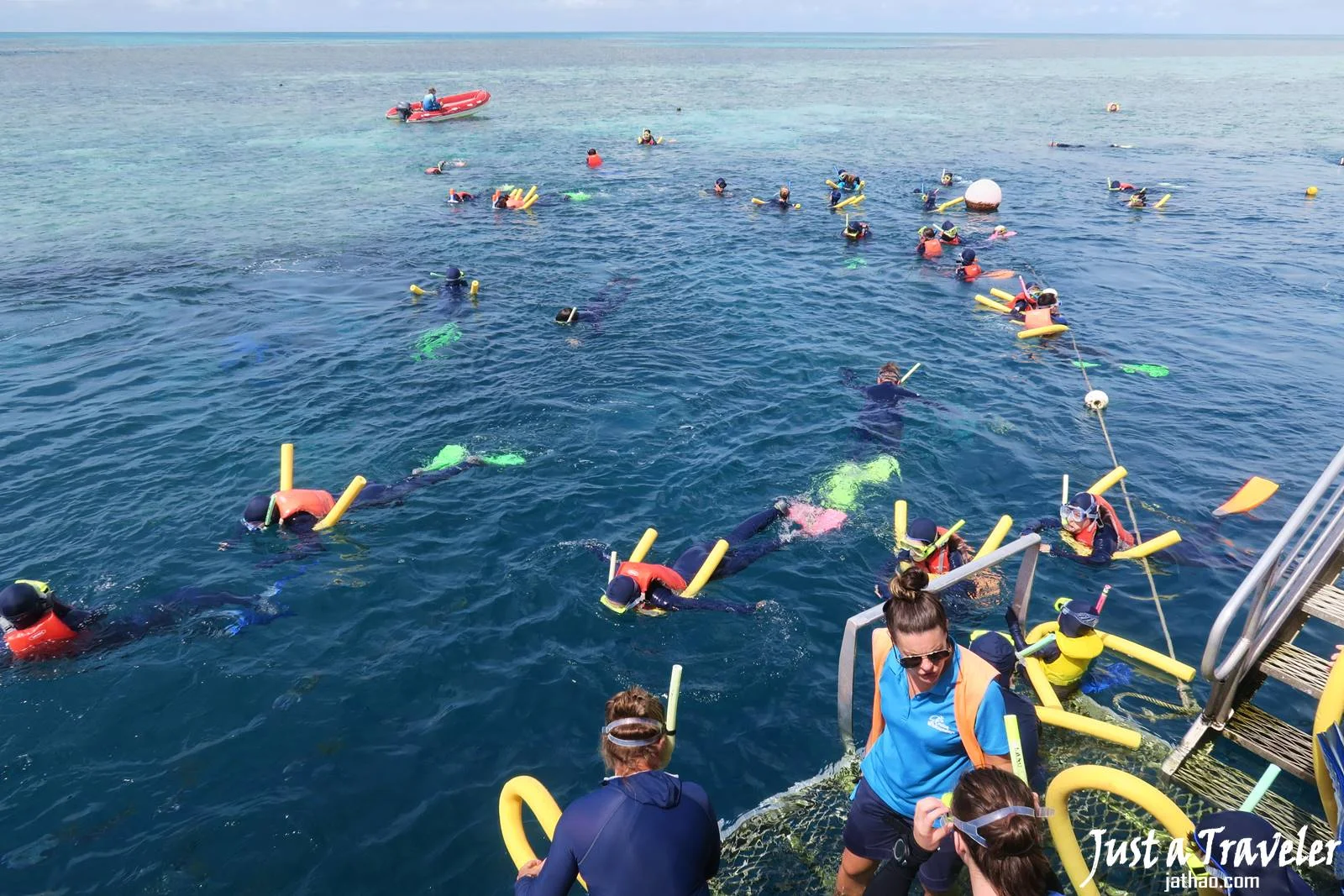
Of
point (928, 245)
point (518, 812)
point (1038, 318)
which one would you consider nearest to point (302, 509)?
point (518, 812)

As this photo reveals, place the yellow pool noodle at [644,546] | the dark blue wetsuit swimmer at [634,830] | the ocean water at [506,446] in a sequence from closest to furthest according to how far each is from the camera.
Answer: the dark blue wetsuit swimmer at [634,830] < the ocean water at [506,446] < the yellow pool noodle at [644,546]

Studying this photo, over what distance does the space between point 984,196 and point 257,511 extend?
→ 29071mm

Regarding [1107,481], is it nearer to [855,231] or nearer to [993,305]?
[993,305]

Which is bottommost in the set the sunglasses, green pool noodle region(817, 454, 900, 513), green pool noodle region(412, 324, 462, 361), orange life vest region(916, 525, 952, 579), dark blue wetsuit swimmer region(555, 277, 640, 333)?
green pool noodle region(412, 324, 462, 361)

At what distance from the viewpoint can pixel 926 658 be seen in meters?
4.16

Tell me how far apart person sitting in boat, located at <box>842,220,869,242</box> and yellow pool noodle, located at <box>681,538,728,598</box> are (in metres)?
19.8

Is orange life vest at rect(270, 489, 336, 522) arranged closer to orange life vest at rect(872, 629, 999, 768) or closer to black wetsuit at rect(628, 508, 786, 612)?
black wetsuit at rect(628, 508, 786, 612)

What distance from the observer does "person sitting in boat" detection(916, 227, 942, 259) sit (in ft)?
82.6

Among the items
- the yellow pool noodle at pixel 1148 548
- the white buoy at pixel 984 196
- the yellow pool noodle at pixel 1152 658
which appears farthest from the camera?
the white buoy at pixel 984 196

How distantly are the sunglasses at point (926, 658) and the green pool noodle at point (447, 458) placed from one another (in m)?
11.1

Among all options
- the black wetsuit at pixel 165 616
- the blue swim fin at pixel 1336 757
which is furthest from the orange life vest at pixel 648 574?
the blue swim fin at pixel 1336 757

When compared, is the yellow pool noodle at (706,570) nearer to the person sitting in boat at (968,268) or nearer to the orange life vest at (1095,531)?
the orange life vest at (1095,531)

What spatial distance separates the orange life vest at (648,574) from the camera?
9.84m

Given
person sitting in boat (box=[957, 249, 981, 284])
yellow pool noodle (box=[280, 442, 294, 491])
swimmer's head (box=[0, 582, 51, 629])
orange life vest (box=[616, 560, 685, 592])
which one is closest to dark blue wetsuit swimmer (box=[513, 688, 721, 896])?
orange life vest (box=[616, 560, 685, 592])
